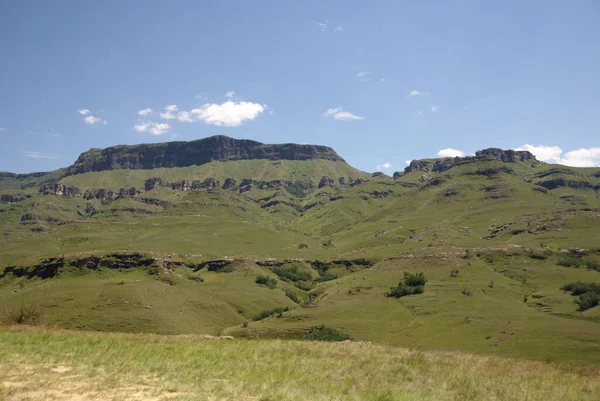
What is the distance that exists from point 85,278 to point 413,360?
199403mm

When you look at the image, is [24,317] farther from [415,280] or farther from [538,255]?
[538,255]

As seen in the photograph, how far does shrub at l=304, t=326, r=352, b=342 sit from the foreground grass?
4541 cm

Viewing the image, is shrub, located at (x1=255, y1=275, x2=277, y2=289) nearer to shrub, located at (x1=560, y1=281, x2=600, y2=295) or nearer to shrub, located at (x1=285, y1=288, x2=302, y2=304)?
shrub, located at (x1=285, y1=288, x2=302, y2=304)

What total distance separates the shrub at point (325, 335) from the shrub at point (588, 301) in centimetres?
6215

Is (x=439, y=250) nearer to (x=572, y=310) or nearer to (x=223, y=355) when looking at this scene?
(x=572, y=310)

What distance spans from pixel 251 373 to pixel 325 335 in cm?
6021

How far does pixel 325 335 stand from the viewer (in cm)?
7925

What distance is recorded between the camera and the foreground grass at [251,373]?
1770 centimetres

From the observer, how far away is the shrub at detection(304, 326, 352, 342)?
74912 millimetres

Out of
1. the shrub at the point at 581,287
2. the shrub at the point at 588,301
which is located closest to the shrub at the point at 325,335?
the shrub at the point at 588,301

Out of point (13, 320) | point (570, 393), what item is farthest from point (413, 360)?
point (13, 320)

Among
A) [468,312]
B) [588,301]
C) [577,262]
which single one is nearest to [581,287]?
[588,301]

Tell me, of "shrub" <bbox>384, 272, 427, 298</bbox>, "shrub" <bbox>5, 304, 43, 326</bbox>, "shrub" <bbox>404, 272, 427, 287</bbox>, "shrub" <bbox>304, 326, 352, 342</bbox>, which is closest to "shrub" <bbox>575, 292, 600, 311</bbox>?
"shrub" <bbox>384, 272, 427, 298</bbox>

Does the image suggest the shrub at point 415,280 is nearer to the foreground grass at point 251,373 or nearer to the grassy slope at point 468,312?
the grassy slope at point 468,312
